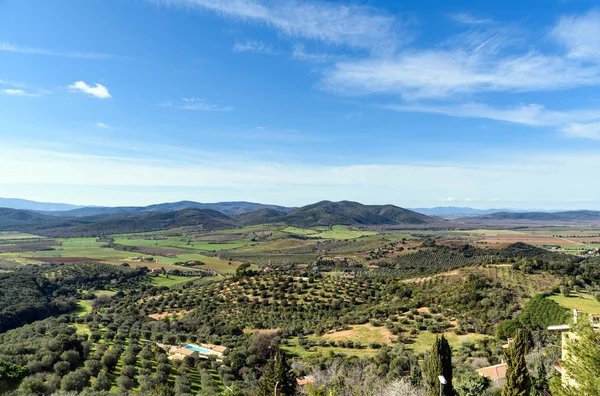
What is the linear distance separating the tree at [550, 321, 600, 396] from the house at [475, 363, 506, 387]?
16839 millimetres

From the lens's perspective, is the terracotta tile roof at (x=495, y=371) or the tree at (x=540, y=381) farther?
the terracotta tile roof at (x=495, y=371)

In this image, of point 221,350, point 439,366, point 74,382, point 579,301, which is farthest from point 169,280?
point 439,366

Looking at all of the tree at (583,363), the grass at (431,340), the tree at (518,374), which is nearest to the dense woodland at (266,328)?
the grass at (431,340)

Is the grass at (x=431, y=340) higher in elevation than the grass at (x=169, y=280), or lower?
higher

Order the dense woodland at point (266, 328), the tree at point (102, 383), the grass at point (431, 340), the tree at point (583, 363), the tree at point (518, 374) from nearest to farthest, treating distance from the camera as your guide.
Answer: the tree at point (583, 363), the tree at point (518, 374), the tree at point (102, 383), the dense woodland at point (266, 328), the grass at point (431, 340)

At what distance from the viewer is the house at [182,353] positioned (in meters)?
35.6

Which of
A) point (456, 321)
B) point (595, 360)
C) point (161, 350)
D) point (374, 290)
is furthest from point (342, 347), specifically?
point (595, 360)

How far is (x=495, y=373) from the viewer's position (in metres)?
26.8

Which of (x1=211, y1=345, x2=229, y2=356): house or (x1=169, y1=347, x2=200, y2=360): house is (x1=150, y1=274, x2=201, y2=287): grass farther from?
(x1=169, y1=347, x2=200, y2=360): house

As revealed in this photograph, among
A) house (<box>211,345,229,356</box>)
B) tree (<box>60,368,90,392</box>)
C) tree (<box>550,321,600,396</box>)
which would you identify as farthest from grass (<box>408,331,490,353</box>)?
tree (<box>60,368,90,392</box>)

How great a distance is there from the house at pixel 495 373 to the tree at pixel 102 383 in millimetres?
25942

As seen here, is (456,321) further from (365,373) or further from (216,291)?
(216,291)

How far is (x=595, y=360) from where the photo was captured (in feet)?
31.6

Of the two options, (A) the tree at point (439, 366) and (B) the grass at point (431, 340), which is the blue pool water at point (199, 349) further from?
(A) the tree at point (439, 366)
